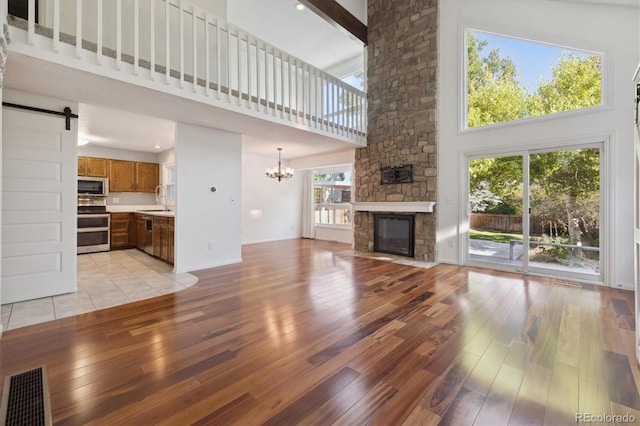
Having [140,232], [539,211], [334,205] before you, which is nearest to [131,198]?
[140,232]

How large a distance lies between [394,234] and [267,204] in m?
3.96

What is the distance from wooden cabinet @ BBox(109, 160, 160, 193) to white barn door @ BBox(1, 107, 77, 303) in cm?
396

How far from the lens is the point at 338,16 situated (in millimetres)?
5645

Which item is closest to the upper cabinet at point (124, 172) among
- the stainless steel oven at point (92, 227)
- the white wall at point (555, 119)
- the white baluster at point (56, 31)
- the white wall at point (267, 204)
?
the stainless steel oven at point (92, 227)

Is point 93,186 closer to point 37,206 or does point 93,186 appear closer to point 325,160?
point 37,206

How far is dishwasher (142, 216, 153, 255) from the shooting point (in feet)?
18.9

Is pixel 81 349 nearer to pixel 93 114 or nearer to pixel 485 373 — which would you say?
pixel 485 373

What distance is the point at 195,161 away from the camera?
4.58 meters

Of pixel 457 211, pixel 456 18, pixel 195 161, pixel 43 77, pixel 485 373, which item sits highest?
pixel 456 18

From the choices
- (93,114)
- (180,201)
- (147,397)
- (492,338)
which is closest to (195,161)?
(180,201)

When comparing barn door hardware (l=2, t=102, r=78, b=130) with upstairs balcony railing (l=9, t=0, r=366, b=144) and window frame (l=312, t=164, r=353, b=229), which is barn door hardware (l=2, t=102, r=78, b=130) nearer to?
upstairs balcony railing (l=9, t=0, r=366, b=144)

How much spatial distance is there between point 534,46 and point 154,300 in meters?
6.57

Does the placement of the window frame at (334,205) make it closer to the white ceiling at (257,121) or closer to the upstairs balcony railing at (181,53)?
the white ceiling at (257,121)

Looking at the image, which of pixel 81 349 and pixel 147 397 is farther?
pixel 81 349
